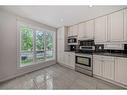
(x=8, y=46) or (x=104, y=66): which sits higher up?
(x=8, y=46)

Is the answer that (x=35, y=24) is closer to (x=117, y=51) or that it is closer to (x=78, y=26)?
(x=78, y=26)

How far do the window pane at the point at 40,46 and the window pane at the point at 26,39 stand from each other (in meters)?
0.38

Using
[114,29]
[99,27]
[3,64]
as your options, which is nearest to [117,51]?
[114,29]

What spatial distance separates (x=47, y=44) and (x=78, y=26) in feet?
6.69

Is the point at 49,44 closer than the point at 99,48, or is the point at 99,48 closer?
the point at 99,48

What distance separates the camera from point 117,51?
3.07 metres

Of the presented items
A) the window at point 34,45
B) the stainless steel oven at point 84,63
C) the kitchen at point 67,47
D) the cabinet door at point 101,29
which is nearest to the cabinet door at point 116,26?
the kitchen at point 67,47

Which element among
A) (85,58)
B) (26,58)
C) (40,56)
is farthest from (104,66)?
(26,58)

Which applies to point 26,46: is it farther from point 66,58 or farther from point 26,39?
point 66,58

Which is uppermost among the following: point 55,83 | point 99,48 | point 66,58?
point 99,48

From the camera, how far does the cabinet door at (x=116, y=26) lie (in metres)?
2.75

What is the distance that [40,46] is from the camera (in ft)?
15.0

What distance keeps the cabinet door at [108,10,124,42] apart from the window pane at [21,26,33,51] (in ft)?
10.8

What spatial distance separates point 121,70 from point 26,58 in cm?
360
